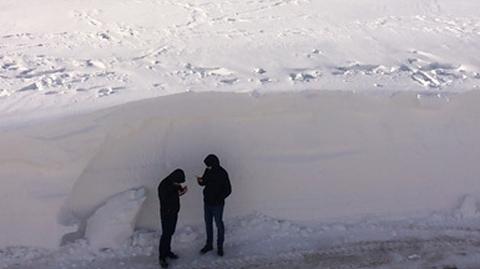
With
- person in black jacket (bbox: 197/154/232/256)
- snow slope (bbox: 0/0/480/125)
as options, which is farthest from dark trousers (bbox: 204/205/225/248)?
snow slope (bbox: 0/0/480/125)

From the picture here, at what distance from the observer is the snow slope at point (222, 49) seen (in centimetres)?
859

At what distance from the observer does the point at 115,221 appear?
7359 millimetres

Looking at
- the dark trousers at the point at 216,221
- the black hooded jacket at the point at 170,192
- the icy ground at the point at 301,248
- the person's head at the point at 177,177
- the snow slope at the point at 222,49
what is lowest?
the icy ground at the point at 301,248

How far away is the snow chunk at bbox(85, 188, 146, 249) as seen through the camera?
288 inches

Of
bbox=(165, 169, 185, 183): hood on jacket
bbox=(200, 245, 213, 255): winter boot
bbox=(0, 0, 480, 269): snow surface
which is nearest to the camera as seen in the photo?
bbox=(165, 169, 185, 183): hood on jacket

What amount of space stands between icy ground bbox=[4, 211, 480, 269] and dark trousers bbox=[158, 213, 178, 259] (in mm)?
157

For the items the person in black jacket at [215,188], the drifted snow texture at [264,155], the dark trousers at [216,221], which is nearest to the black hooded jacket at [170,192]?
the person in black jacket at [215,188]

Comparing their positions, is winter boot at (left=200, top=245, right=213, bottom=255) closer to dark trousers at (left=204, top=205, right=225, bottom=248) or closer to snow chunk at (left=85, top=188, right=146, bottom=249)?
dark trousers at (left=204, top=205, right=225, bottom=248)

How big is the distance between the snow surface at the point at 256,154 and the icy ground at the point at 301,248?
0.02 metres

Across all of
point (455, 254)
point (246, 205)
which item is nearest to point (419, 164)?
point (455, 254)

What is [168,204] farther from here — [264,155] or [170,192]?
[264,155]

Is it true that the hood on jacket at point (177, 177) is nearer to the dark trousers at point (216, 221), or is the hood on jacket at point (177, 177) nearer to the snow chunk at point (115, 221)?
the dark trousers at point (216, 221)

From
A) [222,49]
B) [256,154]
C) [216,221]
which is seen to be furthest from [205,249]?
[222,49]

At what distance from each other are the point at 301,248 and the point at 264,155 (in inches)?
48.9
